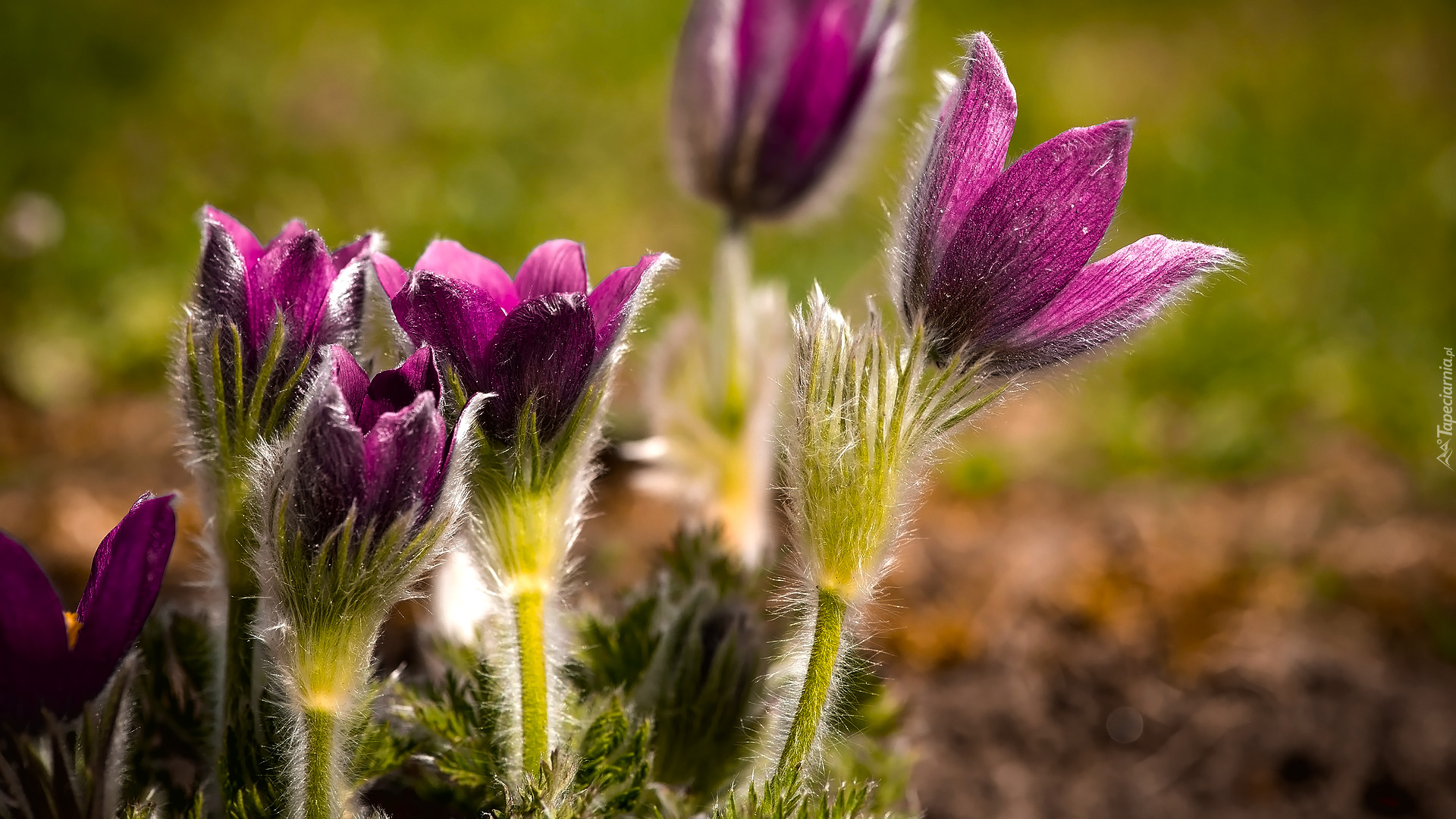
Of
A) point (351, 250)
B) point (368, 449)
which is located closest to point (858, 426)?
point (368, 449)

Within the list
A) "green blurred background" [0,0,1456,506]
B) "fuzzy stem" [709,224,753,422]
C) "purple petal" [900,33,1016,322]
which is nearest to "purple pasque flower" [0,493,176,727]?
"purple petal" [900,33,1016,322]

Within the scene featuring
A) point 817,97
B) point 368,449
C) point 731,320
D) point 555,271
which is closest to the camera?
point 368,449

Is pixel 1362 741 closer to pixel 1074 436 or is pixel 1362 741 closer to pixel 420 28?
pixel 1074 436

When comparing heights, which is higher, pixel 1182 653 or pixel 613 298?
pixel 613 298

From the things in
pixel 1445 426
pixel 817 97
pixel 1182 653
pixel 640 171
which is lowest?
pixel 1182 653

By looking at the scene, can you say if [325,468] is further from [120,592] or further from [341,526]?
[120,592]

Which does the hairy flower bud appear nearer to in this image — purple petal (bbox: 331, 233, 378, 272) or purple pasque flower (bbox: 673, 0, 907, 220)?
purple petal (bbox: 331, 233, 378, 272)

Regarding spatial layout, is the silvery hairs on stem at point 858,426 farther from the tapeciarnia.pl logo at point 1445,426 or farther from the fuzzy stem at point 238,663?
the tapeciarnia.pl logo at point 1445,426
